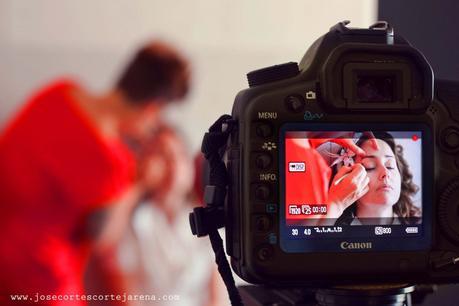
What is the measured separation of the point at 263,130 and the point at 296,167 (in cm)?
5

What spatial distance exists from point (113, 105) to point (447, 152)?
2.24 ft

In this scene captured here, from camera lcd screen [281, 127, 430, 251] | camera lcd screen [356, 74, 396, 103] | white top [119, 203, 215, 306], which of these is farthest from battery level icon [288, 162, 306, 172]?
white top [119, 203, 215, 306]

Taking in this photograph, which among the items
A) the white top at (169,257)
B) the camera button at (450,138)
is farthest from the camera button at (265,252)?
the white top at (169,257)

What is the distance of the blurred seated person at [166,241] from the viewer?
114cm

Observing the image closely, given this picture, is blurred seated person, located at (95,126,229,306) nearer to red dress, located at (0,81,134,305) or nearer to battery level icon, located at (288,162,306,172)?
red dress, located at (0,81,134,305)

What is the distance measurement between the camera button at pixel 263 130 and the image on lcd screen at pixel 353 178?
0.06ft

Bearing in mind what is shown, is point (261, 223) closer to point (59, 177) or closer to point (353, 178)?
point (353, 178)

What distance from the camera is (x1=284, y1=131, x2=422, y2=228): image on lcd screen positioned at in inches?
25.2

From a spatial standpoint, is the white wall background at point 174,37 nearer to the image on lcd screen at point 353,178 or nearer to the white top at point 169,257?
the white top at point 169,257

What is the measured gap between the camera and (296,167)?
64 cm

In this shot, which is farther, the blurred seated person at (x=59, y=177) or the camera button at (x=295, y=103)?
the blurred seated person at (x=59, y=177)

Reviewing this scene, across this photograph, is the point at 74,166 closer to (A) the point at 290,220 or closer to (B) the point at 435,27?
(A) the point at 290,220

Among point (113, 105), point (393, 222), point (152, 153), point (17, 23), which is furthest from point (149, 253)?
point (393, 222)

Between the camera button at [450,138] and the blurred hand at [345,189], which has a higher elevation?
the camera button at [450,138]
